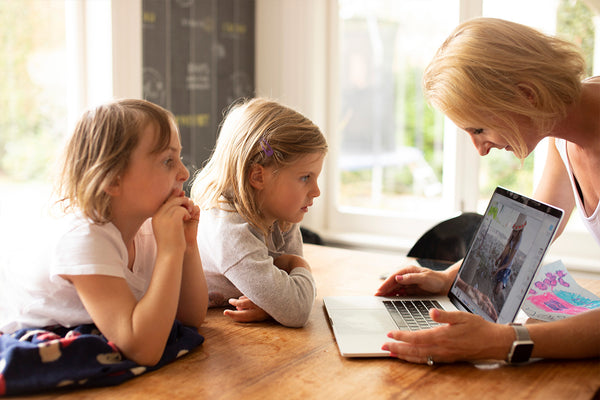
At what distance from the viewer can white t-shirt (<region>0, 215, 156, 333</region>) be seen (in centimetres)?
98

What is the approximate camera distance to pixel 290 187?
1335 mm

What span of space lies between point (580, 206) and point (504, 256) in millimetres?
421

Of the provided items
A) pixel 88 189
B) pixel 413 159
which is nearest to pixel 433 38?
pixel 413 159

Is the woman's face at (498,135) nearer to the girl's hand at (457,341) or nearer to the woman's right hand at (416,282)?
the woman's right hand at (416,282)

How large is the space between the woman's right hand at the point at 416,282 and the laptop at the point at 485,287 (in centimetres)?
2

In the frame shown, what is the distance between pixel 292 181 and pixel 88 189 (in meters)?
0.47

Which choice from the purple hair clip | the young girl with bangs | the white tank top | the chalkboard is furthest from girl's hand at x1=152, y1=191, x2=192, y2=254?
the chalkboard

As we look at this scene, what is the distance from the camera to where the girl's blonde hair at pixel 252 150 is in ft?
4.32

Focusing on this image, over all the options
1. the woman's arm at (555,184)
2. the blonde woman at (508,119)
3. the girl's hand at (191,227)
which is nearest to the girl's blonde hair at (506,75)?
the blonde woman at (508,119)

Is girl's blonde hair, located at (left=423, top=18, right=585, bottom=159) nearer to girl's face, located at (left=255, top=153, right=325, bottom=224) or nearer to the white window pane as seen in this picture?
girl's face, located at (left=255, top=153, right=325, bottom=224)

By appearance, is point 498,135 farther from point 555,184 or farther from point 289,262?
point 289,262

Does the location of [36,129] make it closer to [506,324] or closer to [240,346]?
[240,346]

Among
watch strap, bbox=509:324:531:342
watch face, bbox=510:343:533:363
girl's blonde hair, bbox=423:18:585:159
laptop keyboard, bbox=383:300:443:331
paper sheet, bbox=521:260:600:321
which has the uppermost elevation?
girl's blonde hair, bbox=423:18:585:159

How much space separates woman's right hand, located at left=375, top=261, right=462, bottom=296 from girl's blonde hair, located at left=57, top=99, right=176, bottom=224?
651mm
